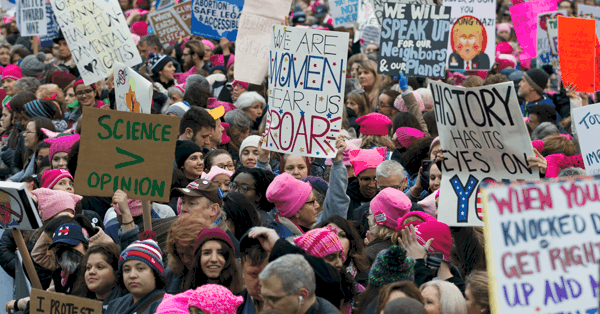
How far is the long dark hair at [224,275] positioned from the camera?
14.3ft

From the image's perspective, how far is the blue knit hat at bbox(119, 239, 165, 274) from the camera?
4.30 metres

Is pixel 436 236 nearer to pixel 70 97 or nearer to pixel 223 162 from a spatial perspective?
pixel 223 162

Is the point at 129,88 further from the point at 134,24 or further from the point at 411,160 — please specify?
the point at 134,24

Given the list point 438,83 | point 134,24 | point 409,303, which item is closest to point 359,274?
point 438,83

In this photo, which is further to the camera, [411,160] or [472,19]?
[472,19]

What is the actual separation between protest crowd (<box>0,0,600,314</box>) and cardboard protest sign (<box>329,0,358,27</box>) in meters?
4.74

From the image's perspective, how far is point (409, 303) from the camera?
10.2 ft

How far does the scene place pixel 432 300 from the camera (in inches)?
145

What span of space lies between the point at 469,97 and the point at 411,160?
2623 millimetres

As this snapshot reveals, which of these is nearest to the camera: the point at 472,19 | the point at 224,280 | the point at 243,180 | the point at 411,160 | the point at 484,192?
the point at 484,192

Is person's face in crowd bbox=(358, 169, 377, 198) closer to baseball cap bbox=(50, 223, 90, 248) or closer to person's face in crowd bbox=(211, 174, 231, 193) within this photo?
person's face in crowd bbox=(211, 174, 231, 193)

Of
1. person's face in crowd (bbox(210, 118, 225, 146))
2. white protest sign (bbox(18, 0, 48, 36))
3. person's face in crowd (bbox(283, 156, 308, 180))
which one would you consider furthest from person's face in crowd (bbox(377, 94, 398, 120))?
white protest sign (bbox(18, 0, 48, 36))

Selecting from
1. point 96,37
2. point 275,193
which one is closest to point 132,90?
point 96,37

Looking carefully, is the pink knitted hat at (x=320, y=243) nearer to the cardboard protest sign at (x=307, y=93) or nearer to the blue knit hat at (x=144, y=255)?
the blue knit hat at (x=144, y=255)
